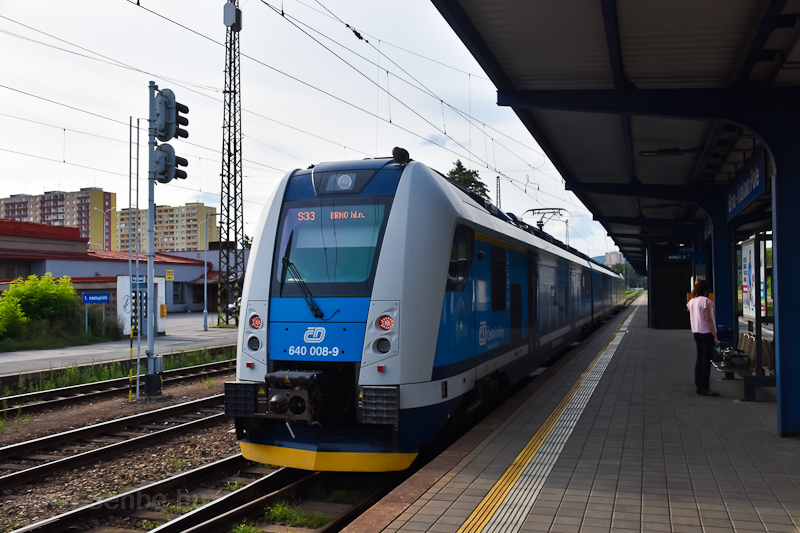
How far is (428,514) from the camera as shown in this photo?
449 centimetres

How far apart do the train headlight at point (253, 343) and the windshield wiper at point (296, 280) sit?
0.51 metres

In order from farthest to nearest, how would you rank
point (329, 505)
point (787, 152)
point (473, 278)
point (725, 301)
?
point (725, 301)
point (473, 278)
point (787, 152)
point (329, 505)

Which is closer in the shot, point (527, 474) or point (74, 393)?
point (527, 474)

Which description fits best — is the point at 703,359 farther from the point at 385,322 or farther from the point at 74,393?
the point at 74,393

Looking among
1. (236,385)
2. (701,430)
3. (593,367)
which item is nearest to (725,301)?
(593,367)

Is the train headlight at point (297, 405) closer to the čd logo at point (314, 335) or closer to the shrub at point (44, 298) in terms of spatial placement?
the čd logo at point (314, 335)

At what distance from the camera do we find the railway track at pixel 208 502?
5.21 m

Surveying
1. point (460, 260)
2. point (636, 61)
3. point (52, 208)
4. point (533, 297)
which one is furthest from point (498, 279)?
point (52, 208)

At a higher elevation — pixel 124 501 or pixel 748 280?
pixel 748 280

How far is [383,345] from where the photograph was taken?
605 centimetres

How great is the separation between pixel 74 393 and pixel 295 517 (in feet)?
29.2

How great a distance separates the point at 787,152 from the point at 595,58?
7.61ft

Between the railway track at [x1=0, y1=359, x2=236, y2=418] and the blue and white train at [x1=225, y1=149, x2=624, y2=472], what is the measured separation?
5.98 metres

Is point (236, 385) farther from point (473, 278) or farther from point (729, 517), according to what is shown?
point (729, 517)
